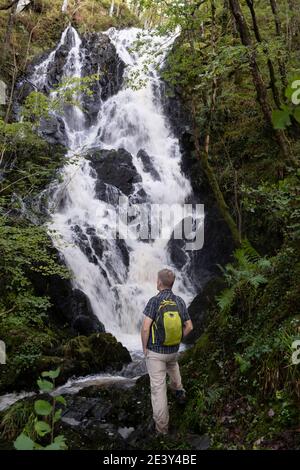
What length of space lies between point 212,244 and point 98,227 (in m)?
4.18

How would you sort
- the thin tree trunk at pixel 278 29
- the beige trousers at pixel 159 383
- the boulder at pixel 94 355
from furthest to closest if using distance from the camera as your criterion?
the thin tree trunk at pixel 278 29 → the boulder at pixel 94 355 → the beige trousers at pixel 159 383

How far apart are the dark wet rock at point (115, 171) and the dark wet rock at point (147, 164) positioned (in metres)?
0.65

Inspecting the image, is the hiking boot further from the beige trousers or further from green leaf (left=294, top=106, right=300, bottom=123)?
green leaf (left=294, top=106, right=300, bottom=123)

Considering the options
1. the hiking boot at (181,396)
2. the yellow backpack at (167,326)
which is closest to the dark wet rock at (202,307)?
the hiking boot at (181,396)

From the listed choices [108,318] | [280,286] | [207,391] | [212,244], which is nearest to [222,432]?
[207,391]

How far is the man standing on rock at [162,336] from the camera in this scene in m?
4.69

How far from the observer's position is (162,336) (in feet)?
15.4

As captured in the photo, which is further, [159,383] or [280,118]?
[159,383]

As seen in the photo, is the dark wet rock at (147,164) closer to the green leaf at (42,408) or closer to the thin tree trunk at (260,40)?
the thin tree trunk at (260,40)

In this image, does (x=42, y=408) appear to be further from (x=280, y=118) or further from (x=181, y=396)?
(x=181, y=396)

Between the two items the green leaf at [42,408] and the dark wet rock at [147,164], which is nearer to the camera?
the green leaf at [42,408]

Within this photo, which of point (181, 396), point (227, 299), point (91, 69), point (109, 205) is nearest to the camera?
point (181, 396)
